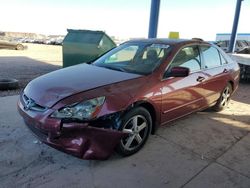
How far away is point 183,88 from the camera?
13.4 ft

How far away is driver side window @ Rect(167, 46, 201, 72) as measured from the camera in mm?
4087

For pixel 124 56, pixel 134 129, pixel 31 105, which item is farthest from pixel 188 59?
pixel 31 105

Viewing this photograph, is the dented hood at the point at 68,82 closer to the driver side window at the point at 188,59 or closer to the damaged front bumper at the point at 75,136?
the damaged front bumper at the point at 75,136

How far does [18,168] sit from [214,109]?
417cm

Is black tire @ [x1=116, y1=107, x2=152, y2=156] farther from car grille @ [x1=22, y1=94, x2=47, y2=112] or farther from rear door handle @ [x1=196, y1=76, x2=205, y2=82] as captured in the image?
rear door handle @ [x1=196, y1=76, x2=205, y2=82]

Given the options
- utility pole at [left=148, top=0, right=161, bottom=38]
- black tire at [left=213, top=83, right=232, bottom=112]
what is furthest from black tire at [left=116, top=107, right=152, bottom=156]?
utility pole at [left=148, top=0, right=161, bottom=38]

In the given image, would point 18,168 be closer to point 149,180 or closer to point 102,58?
point 149,180

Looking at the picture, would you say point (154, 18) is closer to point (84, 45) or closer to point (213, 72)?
point (84, 45)

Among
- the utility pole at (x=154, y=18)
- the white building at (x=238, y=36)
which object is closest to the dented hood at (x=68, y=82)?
the utility pole at (x=154, y=18)

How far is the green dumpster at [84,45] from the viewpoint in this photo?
8.41 m

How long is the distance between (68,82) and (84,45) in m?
5.68

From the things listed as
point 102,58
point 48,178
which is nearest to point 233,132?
point 102,58

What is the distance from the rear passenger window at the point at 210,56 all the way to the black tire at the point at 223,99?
0.73 metres

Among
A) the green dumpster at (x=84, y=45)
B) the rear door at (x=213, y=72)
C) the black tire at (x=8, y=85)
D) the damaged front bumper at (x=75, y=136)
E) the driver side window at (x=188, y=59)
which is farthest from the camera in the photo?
the green dumpster at (x=84, y=45)
